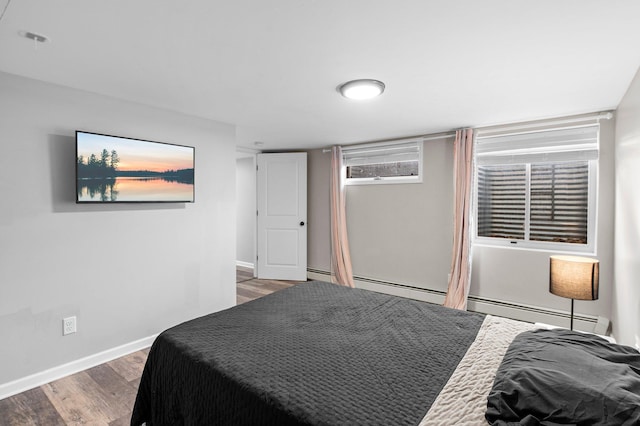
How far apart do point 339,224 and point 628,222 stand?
3.22m

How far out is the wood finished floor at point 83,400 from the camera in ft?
6.44

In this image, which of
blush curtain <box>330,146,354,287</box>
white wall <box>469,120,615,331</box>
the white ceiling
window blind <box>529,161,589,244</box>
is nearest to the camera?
the white ceiling

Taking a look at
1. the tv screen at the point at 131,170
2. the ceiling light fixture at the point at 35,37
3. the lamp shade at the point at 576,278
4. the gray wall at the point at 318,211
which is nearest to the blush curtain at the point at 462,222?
the lamp shade at the point at 576,278

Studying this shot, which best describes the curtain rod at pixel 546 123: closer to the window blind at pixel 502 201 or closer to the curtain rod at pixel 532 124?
the curtain rod at pixel 532 124

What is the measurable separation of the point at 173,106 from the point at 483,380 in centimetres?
311

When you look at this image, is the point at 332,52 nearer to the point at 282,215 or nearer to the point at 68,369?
the point at 68,369

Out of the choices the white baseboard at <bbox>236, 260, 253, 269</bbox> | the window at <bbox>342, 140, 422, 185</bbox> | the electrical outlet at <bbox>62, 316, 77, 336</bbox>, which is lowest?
the white baseboard at <bbox>236, 260, 253, 269</bbox>

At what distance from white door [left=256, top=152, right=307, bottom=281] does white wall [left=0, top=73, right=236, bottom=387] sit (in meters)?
1.86

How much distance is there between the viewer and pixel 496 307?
3.63 metres

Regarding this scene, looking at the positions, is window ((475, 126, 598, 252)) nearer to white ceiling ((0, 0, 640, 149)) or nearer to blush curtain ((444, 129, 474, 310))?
blush curtain ((444, 129, 474, 310))

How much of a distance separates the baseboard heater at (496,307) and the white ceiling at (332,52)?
2029mm

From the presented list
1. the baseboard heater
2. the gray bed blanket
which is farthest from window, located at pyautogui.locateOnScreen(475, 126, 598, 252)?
the gray bed blanket

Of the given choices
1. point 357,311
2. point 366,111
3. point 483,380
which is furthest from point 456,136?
point 483,380

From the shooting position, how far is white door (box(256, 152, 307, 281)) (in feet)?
17.2
